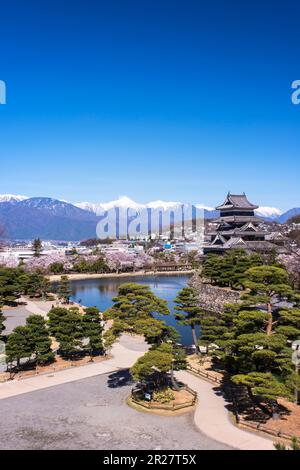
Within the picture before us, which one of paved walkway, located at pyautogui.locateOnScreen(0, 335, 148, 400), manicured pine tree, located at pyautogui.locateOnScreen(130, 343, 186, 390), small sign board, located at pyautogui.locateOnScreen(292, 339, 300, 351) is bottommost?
paved walkway, located at pyautogui.locateOnScreen(0, 335, 148, 400)

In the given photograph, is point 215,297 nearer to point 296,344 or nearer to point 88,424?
point 296,344

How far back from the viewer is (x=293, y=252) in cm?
5003

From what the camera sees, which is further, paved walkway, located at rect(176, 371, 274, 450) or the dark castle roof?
the dark castle roof

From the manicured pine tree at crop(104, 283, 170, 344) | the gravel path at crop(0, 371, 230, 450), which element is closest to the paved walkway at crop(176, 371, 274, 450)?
the gravel path at crop(0, 371, 230, 450)

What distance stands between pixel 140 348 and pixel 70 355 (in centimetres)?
416

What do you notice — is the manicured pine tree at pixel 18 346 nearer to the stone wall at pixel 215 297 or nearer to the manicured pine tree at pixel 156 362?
the manicured pine tree at pixel 156 362

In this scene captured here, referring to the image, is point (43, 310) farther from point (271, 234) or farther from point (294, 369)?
point (271, 234)

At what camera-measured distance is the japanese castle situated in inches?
2118

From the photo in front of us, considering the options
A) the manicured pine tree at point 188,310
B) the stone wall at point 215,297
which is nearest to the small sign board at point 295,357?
the manicured pine tree at point 188,310

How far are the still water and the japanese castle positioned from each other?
8666 mm

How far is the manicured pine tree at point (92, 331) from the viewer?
913 inches

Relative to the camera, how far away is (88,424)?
1481 centimetres

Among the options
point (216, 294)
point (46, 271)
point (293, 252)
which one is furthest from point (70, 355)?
point (46, 271)

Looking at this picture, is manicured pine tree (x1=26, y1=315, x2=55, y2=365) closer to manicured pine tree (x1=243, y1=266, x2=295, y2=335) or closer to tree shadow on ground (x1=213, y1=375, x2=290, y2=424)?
tree shadow on ground (x1=213, y1=375, x2=290, y2=424)
